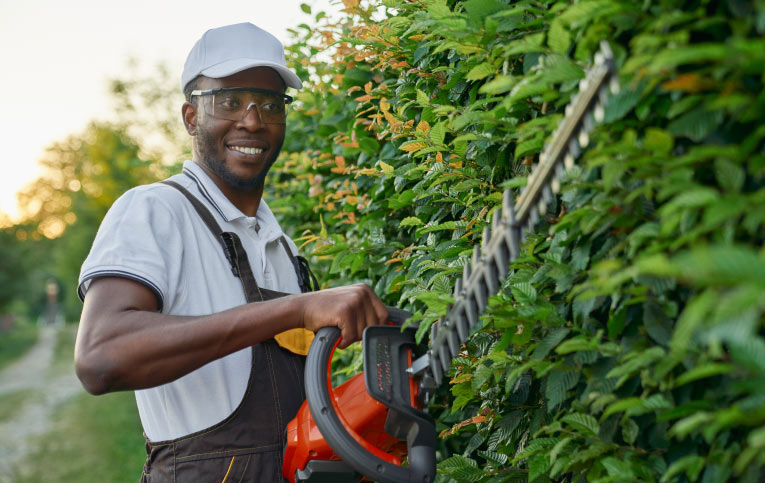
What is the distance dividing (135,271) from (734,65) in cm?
147

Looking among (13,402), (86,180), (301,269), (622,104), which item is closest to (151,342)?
(301,269)

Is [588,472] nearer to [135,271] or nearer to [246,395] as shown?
[246,395]

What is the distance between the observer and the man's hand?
72.9 inches

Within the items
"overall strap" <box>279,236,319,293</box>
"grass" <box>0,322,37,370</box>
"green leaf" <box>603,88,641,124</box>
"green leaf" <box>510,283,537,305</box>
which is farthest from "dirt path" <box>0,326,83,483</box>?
"green leaf" <box>603,88,641,124</box>

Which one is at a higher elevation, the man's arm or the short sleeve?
Result: the short sleeve

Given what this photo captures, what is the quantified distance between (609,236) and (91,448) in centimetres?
1144

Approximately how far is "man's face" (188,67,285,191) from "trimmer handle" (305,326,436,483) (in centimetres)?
87

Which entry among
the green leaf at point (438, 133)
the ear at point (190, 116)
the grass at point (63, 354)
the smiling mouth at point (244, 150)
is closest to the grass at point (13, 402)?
the grass at point (63, 354)

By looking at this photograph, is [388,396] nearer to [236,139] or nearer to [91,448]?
[236,139]

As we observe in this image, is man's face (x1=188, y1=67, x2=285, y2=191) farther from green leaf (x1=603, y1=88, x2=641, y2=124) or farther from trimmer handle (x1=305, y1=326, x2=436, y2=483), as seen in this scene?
green leaf (x1=603, y1=88, x2=641, y2=124)

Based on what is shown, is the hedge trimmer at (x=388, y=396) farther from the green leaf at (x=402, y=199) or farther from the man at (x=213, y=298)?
the green leaf at (x=402, y=199)

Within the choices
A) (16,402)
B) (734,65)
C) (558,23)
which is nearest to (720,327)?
(734,65)

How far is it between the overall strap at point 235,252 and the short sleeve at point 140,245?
0.13 metres

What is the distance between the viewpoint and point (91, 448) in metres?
11.0
